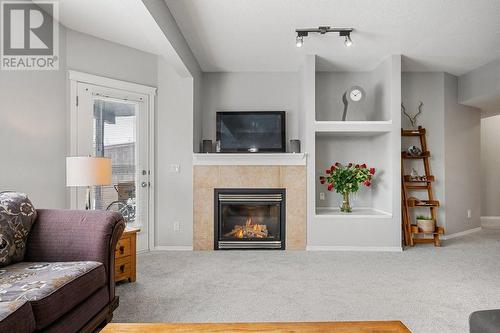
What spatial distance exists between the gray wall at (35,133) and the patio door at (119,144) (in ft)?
0.68

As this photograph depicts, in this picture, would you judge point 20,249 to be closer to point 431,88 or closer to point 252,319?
point 252,319

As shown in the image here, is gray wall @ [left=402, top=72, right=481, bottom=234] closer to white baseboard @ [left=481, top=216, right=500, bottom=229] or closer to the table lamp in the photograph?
white baseboard @ [left=481, top=216, right=500, bottom=229]

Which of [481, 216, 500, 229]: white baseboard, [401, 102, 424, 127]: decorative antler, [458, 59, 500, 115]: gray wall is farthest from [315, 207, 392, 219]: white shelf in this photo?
[481, 216, 500, 229]: white baseboard

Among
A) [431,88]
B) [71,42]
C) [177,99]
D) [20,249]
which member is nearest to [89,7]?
[71,42]

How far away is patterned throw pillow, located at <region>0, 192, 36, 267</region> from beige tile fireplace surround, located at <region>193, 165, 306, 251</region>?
2268 mm

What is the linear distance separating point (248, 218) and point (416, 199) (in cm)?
263

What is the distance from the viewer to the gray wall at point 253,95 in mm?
4852

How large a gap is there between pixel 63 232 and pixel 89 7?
6.85 feet

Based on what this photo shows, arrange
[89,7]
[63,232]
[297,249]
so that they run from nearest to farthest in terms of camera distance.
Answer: [63,232]
[89,7]
[297,249]

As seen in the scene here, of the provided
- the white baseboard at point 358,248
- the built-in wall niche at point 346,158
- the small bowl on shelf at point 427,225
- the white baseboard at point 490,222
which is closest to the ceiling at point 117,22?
the built-in wall niche at point 346,158

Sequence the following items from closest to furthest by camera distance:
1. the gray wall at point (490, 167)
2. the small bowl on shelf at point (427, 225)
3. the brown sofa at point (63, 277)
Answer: the brown sofa at point (63, 277) < the small bowl on shelf at point (427, 225) < the gray wall at point (490, 167)

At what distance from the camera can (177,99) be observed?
13.9ft

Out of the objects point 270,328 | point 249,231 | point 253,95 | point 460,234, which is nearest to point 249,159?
point 249,231

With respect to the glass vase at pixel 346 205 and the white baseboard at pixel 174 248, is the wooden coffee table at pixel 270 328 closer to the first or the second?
the white baseboard at pixel 174 248
